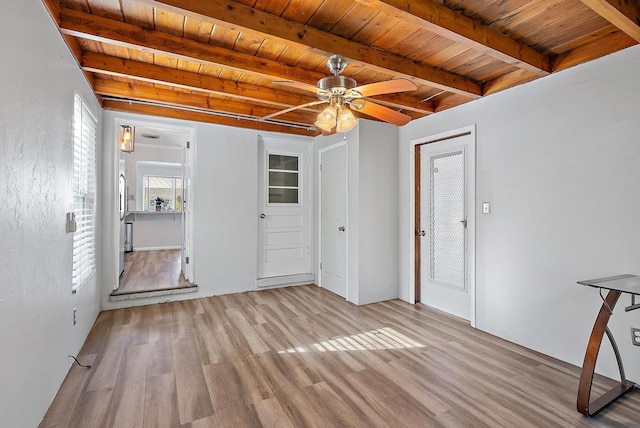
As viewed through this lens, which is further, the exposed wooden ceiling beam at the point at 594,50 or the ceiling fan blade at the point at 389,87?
the exposed wooden ceiling beam at the point at 594,50

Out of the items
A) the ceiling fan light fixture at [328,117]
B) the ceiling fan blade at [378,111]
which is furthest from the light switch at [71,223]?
the ceiling fan blade at [378,111]

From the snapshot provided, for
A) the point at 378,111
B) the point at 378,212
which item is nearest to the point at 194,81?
the point at 378,111

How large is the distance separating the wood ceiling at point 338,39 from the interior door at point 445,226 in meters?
0.69

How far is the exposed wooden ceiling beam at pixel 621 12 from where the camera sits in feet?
5.61

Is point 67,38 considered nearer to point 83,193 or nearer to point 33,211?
point 83,193

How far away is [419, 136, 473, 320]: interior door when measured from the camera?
348 centimetres

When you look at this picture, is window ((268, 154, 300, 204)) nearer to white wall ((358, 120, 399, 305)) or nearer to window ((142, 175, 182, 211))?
white wall ((358, 120, 399, 305))

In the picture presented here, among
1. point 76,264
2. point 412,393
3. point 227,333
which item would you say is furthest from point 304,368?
point 76,264

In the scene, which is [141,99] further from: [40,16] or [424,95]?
[424,95]

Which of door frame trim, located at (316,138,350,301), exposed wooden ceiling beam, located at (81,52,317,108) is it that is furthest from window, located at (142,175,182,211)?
exposed wooden ceiling beam, located at (81,52,317,108)

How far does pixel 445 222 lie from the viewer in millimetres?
3697

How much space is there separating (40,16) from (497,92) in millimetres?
3593

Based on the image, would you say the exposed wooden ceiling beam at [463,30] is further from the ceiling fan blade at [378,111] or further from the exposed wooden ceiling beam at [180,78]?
the exposed wooden ceiling beam at [180,78]

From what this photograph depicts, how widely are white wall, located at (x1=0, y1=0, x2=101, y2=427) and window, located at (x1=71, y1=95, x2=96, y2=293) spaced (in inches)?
9.1
